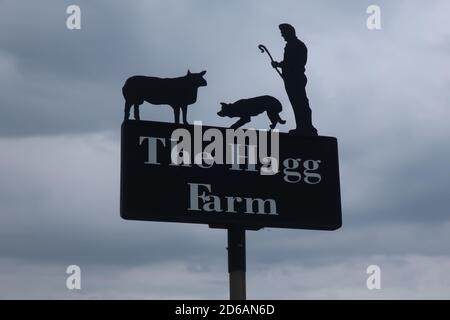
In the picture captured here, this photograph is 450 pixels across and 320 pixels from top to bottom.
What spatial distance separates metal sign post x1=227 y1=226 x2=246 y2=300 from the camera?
1467cm

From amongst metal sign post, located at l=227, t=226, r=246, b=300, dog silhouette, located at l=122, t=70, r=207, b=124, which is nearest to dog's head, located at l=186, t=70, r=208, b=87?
dog silhouette, located at l=122, t=70, r=207, b=124

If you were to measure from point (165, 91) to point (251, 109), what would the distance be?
4.72 feet

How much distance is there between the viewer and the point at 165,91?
52.5 feet

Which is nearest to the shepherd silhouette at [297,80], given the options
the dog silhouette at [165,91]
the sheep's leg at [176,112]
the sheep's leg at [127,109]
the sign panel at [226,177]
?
the sign panel at [226,177]

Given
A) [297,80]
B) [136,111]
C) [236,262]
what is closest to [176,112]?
[136,111]

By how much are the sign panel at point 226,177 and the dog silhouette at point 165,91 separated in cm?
82

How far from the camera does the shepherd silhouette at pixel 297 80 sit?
54.5 ft

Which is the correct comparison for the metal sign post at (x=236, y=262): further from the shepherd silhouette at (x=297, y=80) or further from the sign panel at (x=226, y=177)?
the shepherd silhouette at (x=297, y=80)

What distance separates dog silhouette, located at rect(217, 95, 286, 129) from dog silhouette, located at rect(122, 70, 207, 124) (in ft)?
2.01

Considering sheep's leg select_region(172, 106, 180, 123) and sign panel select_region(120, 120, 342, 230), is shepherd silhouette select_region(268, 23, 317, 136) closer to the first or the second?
sign panel select_region(120, 120, 342, 230)

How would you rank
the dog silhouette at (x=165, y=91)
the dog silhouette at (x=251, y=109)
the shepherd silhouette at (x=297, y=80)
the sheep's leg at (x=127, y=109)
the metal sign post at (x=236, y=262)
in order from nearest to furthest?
1. the metal sign post at (x=236, y=262)
2. the sheep's leg at (x=127, y=109)
3. the dog silhouette at (x=165, y=91)
4. the dog silhouette at (x=251, y=109)
5. the shepherd silhouette at (x=297, y=80)

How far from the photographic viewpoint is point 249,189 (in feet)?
50.5
